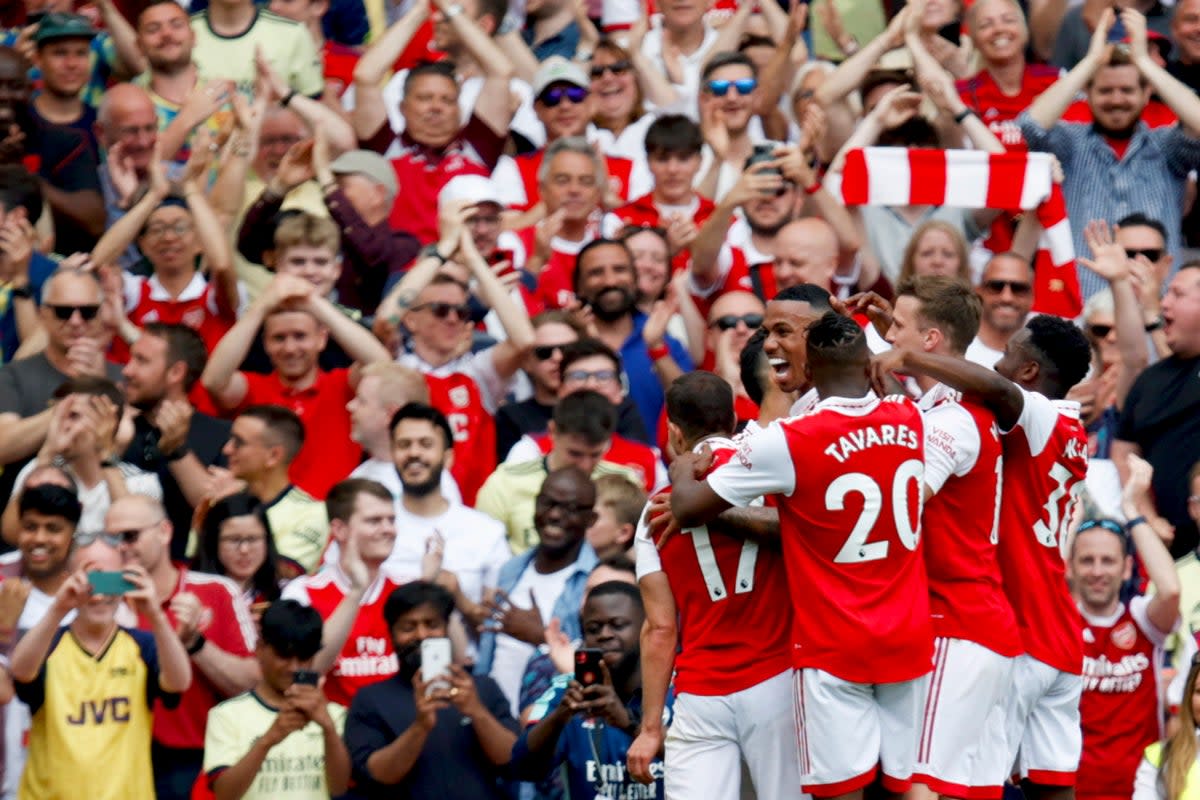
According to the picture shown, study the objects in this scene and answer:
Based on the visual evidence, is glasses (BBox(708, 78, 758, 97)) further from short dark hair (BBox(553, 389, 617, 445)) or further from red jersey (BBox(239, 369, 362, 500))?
short dark hair (BBox(553, 389, 617, 445))

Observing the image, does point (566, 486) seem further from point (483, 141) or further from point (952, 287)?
point (483, 141)

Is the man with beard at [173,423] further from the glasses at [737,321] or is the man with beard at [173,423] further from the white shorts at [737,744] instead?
the white shorts at [737,744]

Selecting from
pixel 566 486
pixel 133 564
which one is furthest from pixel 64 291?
pixel 566 486

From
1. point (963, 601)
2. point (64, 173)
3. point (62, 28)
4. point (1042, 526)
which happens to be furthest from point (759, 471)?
point (62, 28)

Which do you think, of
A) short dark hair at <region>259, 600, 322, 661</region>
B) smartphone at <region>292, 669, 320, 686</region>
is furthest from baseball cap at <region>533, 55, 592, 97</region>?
smartphone at <region>292, 669, 320, 686</region>

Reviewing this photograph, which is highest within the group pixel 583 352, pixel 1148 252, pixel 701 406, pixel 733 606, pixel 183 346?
pixel 1148 252

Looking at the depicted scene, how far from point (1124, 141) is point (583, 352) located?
12.7ft

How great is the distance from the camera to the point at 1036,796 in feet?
31.3

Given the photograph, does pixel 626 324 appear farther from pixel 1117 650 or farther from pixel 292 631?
pixel 292 631

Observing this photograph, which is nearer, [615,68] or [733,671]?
[733,671]

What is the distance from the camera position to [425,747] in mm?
10789

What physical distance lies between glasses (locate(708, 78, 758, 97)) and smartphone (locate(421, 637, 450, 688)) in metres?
5.40

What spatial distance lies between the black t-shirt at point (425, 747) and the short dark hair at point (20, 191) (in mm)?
4061

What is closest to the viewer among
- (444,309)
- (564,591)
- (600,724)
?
(600,724)
